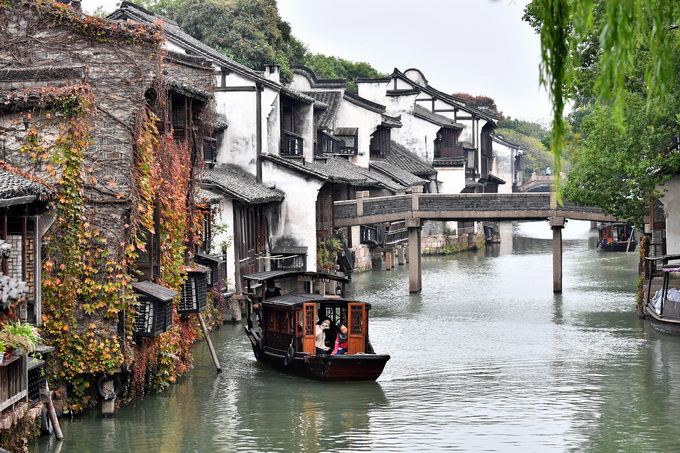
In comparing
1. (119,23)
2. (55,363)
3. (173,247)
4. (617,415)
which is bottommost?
(617,415)

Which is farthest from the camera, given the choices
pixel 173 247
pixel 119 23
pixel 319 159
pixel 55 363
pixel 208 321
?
pixel 319 159

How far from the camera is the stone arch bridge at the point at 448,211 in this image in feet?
138

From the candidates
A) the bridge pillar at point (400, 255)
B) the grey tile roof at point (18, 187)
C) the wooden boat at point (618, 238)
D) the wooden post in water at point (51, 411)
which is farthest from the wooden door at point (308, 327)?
the wooden boat at point (618, 238)

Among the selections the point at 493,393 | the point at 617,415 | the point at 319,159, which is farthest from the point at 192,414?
the point at 319,159

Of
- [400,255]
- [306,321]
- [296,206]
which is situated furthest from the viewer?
[400,255]

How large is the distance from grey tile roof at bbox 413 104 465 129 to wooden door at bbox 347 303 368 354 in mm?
40057

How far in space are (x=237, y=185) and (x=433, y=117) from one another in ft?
107

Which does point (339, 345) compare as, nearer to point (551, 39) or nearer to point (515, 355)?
point (515, 355)

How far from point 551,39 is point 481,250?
2398 inches

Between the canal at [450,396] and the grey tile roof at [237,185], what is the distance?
4358 millimetres

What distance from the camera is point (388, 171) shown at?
179 feet

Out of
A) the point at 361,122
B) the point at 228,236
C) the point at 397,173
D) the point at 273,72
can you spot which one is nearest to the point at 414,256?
the point at 273,72

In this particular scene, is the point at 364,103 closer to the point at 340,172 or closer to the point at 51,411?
the point at 340,172

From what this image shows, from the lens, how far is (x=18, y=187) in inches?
651
